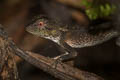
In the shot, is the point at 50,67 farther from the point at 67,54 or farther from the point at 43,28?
the point at 43,28

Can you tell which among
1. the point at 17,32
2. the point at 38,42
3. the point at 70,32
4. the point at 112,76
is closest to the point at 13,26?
the point at 17,32

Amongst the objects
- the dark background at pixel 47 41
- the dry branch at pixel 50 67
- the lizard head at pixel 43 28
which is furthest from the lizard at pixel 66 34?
the dry branch at pixel 50 67

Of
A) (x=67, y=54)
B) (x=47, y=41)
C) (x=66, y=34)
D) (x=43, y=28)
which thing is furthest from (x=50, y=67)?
(x=47, y=41)

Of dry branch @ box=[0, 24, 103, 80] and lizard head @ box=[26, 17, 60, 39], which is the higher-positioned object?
lizard head @ box=[26, 17, 60, 39]

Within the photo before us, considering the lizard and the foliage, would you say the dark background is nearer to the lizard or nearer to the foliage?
the lizard

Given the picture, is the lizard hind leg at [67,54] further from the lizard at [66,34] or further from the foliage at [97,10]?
the foliage at [97,10]

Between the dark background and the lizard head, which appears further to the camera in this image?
the dark background

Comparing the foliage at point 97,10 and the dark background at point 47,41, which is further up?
the foliage at point 97,10

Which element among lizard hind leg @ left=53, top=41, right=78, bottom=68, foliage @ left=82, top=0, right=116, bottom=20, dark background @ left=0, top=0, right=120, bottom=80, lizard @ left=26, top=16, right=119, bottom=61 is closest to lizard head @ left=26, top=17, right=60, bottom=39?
lizard @ left=26, top=16, right=119, bottom=61

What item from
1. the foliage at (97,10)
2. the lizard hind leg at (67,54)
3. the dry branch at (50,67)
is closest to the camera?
the dry branch at (50,67)
